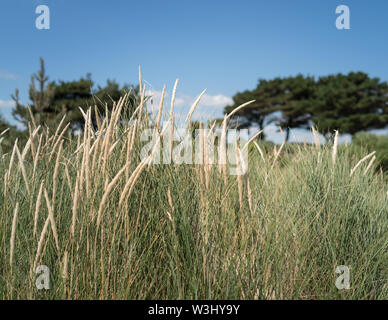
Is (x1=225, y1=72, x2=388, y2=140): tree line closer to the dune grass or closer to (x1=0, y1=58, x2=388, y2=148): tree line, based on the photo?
(x1=0, y1=58, x2=388, y2=148): tree line

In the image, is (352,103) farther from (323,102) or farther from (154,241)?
(154,241)

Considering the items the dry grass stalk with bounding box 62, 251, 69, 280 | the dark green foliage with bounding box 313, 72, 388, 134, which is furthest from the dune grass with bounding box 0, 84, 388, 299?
the dark green foliage with bounding box 313, 72, 388, 134

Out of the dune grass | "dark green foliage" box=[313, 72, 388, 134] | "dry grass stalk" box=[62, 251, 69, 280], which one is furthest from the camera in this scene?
"dark green foliage" box=[313, 72, 388, 134]

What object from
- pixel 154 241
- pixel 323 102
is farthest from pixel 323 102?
pixel 154 241

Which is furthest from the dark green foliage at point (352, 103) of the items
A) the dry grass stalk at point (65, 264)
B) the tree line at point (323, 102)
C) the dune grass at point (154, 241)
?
the dry grass stalk at point (65, 264)

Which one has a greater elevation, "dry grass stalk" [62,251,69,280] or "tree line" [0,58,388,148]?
"tree line" [0,58,388,148]

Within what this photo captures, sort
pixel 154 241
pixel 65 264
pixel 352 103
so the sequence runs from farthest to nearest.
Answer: pixel 352 103
pixel 154 241
pixel 65 264

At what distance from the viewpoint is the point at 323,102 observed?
1205 inches

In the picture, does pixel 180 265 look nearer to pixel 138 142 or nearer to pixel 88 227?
pixel 88 227

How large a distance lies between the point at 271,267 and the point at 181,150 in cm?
84

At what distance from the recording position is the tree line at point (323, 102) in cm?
2920

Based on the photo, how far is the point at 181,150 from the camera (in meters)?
2.03

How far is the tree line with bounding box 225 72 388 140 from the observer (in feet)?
95.8
